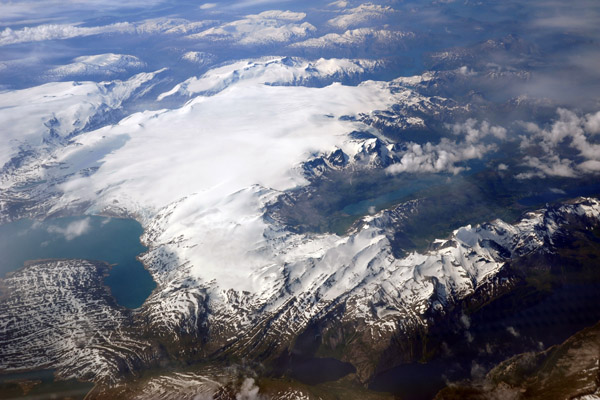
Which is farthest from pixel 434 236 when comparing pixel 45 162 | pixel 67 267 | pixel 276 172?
pixel 45 162

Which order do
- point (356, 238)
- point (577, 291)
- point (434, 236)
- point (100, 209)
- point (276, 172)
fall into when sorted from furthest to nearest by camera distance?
point (276, 172) → point (100, 209) → point (434, 236) → point (356, 238) → point (577, 291)

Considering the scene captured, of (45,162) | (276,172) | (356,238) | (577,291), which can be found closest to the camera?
(577,291)

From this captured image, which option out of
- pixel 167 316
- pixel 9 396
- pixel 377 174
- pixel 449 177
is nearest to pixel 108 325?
pixel 167 316

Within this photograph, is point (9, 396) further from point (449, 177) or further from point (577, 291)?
point (449, 177)

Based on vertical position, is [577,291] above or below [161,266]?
below

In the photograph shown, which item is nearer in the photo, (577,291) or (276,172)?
(577,291)

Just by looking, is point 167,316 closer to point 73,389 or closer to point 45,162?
point 73,389

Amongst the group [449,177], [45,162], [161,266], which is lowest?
[449,177]
